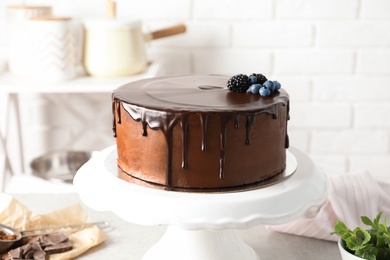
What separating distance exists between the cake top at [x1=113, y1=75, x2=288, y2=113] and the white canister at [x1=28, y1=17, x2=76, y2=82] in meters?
0.51

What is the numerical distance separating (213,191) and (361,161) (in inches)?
46.0

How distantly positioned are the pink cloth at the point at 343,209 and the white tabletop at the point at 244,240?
19mm

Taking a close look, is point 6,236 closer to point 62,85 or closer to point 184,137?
point 184,137

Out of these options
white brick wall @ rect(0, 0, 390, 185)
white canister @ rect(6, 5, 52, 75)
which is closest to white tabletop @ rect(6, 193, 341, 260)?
white canister @ rect(6, 5, 52, 75)

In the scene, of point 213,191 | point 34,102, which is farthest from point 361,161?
point 213,191

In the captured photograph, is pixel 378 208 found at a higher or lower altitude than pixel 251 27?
lower

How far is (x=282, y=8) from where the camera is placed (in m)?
1.78

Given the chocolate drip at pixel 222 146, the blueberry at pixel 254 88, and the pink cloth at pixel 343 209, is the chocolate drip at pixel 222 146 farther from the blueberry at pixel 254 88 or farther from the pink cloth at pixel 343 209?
the pink cloth at pixel 343 209

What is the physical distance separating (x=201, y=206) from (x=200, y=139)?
10cm

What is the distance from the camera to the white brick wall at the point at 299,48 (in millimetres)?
1771

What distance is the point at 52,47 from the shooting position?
1.48 metres

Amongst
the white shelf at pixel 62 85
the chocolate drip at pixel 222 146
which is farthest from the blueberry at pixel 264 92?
the white shelf at pixel 62 85

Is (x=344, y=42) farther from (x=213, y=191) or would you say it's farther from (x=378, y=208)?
(x=213, y=191)

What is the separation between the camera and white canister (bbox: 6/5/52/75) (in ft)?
5.01
